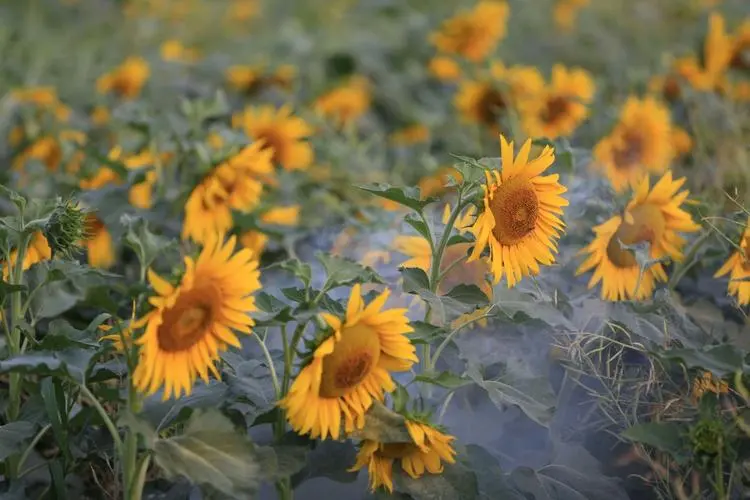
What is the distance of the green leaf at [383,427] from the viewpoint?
1.04 meters

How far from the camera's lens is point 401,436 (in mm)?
1033

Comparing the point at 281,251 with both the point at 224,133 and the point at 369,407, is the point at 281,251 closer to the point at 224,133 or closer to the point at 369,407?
the point at 224,133

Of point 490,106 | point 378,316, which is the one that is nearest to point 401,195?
point 378,316

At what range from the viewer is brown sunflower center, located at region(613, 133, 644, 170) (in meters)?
2.11

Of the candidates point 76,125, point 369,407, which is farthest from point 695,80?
point 369,407

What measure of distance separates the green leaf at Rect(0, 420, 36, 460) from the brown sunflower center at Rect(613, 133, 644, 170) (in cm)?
141

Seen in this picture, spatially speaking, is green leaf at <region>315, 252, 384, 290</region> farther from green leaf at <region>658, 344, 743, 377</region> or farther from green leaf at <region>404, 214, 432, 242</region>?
green leaf at <region>658, 344, 743, 377</region>

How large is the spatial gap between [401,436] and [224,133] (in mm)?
942

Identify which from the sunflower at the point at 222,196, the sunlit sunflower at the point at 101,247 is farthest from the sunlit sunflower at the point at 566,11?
the sunlit sunflower at the point at 101,247

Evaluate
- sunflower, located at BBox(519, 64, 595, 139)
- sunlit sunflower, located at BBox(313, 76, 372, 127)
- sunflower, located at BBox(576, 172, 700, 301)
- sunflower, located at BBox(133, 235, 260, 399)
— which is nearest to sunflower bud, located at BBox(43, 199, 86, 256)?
sunflower, located at BBox(133, 235, 260, 399)

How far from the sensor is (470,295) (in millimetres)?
1154

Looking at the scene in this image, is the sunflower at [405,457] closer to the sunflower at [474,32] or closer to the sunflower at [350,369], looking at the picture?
the sunflower at [350,369]

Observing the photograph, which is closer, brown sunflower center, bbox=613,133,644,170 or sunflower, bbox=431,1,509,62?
brown sunflower center, bbox=613,133,644,170

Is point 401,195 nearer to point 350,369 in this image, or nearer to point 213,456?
point 350,369
